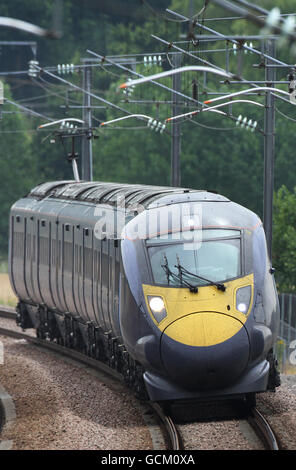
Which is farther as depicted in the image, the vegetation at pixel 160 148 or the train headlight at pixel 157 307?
the vegetation at pixel 160 148

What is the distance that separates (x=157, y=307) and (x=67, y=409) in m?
3.40

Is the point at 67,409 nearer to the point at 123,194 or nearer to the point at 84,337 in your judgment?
the point at 123,194

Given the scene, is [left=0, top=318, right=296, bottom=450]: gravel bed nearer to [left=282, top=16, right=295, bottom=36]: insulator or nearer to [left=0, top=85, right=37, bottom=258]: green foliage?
[left=282, top=16, right=295, bottom=36]: insulator

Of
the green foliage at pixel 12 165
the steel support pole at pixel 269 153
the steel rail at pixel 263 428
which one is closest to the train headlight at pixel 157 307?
the steel rail at pixel 263 428

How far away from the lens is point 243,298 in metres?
17.4

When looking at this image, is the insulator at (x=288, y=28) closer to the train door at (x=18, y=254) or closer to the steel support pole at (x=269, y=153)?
the steel support pole at (x=269, y=153)

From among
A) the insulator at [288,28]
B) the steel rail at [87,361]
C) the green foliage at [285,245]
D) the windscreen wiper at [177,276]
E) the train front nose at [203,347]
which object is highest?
the insulator at [288,28]

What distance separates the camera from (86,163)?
121ft

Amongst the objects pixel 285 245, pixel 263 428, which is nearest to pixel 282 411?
pixel 263 428

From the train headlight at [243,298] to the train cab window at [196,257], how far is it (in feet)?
0.90

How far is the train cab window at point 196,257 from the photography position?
57.6 feet

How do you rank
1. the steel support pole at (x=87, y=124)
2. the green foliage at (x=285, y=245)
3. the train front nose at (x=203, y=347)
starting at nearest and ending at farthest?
1. the train front nose at (x=203, y=347)
2. the steel support pole at (x=87, y=124)
3. the green foliage at (x=285, y=245)

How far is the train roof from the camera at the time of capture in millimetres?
19094

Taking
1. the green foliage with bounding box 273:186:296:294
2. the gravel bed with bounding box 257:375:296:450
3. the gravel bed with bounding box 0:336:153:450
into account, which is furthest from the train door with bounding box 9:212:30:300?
the green foliage with bounding box 273:186:296:294
